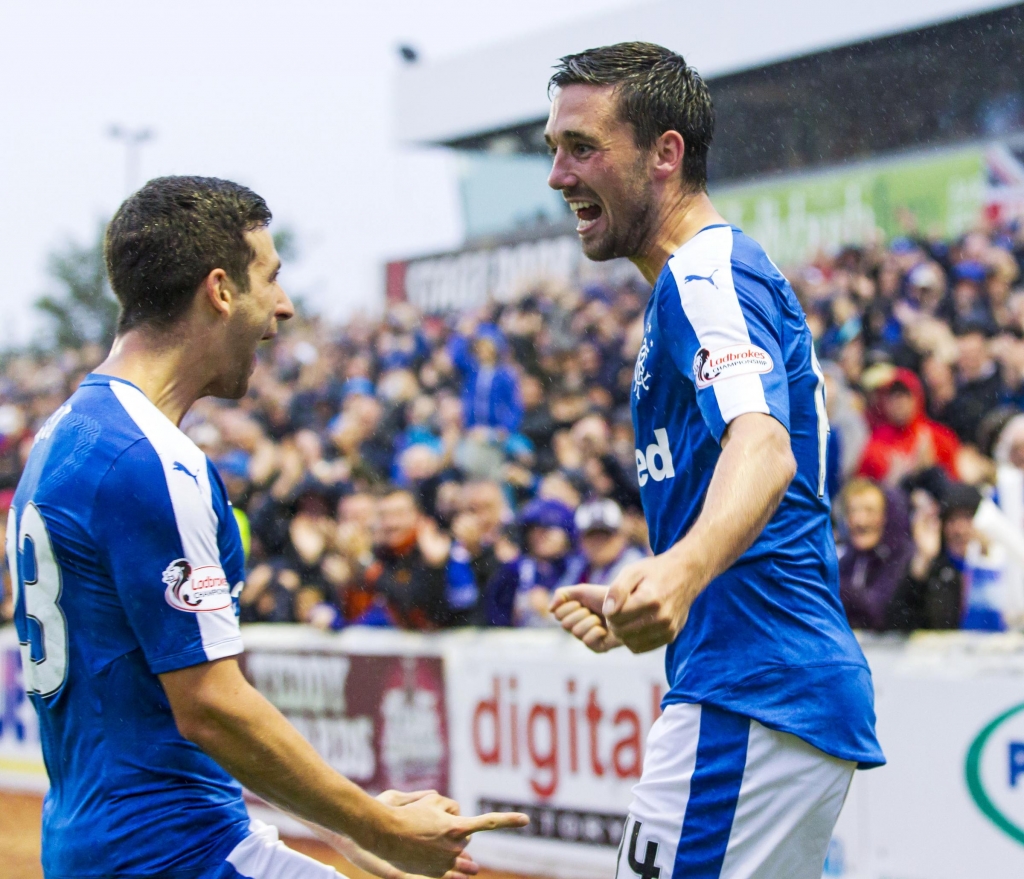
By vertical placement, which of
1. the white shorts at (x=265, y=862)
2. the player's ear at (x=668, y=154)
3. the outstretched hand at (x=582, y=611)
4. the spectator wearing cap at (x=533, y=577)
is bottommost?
the spectator wearing cap at (x=533, y=577)

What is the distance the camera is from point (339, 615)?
8.05 metres

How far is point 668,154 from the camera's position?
2.62m

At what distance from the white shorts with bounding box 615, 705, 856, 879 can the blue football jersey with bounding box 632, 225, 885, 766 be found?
0.05 meters

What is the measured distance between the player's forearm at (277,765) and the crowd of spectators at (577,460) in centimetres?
407

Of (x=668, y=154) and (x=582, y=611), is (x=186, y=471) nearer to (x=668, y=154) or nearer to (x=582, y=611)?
(x=582, y=611)

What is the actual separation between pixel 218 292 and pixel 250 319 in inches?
3.6

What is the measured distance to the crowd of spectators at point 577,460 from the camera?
6.10m

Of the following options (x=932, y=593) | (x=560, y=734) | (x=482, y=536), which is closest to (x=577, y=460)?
(x=482, y=536)

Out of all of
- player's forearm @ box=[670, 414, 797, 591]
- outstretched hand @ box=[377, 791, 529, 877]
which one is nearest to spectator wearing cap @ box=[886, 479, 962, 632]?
outstretched hand @ box=[377, 791, 529, 877]

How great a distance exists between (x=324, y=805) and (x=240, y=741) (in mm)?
211

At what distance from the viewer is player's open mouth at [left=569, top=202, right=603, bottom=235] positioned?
270 cm

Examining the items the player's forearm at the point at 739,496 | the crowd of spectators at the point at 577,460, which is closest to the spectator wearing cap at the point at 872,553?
the crowd of spectators at the point at 577,460

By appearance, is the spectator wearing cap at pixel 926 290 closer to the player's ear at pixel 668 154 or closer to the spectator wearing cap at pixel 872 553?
the spectator wearing cap at pixel 872 553

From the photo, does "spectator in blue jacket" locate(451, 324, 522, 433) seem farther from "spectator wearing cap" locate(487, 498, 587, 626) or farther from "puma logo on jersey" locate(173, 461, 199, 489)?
"puma logo on jersey" locate(173, 461, 199, 489)
